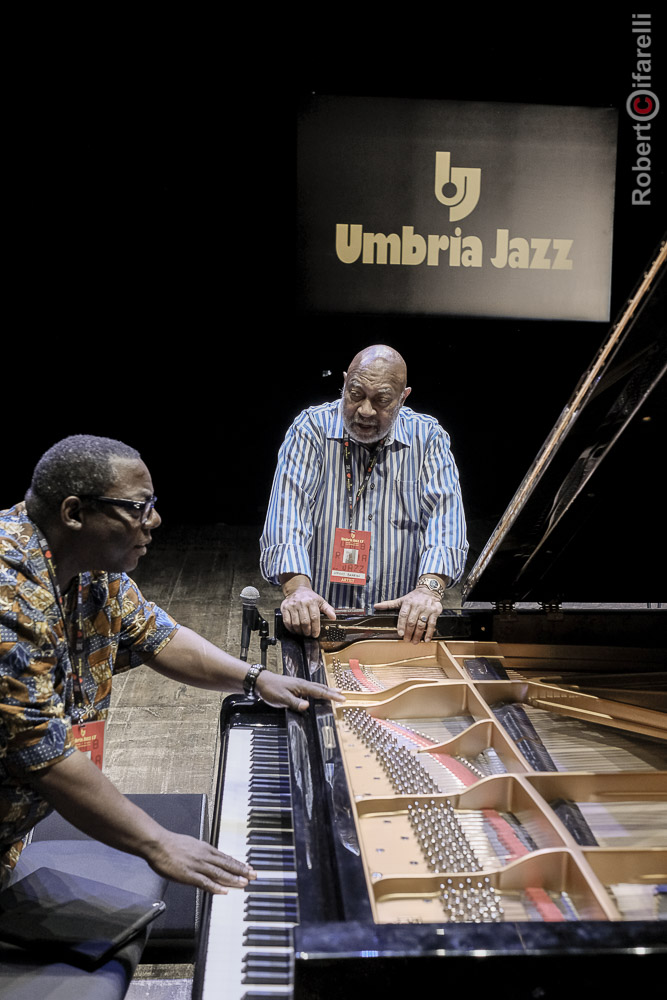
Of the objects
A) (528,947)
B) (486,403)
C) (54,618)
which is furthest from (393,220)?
(528,947)

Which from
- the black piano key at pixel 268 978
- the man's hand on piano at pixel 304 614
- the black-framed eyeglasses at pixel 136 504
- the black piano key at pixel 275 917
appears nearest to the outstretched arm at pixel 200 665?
the man's hand on piano at pixel 304 614

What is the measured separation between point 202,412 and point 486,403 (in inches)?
99.6

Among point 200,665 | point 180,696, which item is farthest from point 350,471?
point 180,696

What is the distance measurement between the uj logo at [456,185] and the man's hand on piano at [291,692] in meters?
5.12

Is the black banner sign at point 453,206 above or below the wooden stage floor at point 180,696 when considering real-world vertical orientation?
above

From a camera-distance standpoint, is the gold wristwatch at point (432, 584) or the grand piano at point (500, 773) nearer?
the grand piano at point (500, 773)

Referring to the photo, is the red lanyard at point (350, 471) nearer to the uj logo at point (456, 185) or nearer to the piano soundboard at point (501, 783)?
the piano soundboard at point (501, 783)

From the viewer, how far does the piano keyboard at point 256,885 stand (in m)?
1.42

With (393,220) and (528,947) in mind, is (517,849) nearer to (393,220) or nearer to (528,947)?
(528,947)

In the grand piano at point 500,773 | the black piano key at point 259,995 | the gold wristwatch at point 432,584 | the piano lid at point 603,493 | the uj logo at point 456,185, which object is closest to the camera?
the grand piano at point 500,773

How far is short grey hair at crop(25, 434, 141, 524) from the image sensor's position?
1.68m

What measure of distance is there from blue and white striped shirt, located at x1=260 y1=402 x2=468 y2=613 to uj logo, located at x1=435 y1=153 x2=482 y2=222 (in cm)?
367

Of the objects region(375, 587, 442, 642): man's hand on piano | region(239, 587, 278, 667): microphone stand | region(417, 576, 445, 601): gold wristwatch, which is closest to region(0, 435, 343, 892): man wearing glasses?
region(239, 587, 278, 667): microphone stand

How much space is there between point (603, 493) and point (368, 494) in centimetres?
119
